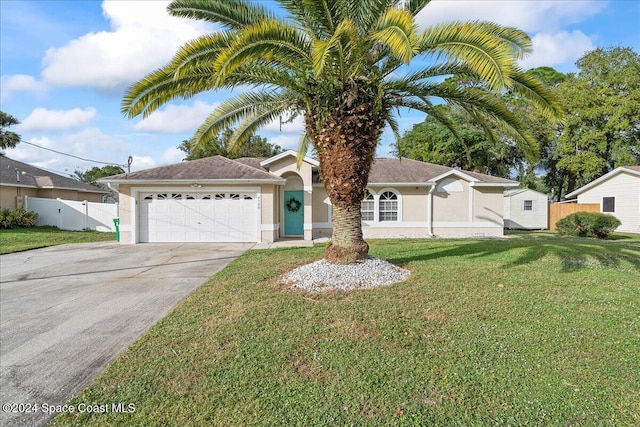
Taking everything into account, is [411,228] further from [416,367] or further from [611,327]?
[416,367]

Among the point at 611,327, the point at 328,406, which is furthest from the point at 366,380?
the point at 611,327

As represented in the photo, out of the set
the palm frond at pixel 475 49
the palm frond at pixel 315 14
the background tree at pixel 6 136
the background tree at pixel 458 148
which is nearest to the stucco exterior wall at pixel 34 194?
the background tree at pixel 6 136

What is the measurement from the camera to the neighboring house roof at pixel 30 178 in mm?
22053

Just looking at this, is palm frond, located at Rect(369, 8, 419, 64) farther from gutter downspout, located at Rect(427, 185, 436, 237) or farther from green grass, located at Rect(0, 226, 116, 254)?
green grass, located at Rect(0, 226, 116, 254)

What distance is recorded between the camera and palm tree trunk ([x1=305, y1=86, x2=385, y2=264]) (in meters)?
7.07

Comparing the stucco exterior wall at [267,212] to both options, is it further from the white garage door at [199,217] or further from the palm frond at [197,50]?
the palm frond at [197,50]

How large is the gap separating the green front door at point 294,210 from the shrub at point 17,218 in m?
15.8

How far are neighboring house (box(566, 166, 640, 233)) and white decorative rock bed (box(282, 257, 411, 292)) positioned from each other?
80.3 feet

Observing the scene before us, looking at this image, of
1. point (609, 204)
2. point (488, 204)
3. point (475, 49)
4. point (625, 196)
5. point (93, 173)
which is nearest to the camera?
point (475, 49)

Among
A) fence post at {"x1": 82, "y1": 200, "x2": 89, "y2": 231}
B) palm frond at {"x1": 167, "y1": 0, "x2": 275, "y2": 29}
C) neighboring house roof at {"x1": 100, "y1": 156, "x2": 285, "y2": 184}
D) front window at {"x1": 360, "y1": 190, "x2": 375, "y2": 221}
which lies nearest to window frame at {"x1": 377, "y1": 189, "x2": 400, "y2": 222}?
front window at {"x1": 360, "y1": 190, "x2": 375, "y2": 221}

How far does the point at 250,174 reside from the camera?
1548 cm

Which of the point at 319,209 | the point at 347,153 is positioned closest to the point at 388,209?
the point at 319,209

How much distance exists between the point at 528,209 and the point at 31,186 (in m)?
34.1

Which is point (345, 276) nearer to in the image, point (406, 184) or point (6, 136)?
point (406, 184)
